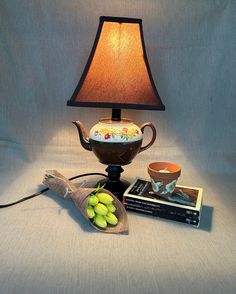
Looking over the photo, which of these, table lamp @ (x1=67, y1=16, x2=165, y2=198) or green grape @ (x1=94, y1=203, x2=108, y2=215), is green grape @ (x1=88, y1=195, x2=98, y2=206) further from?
table lamp @ (x1=67, y1=16, x2=165, y2=198)

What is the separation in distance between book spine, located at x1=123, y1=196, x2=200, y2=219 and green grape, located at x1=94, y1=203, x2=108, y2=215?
0.09 meters

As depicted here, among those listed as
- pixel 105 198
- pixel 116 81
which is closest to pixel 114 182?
pixel 105 198

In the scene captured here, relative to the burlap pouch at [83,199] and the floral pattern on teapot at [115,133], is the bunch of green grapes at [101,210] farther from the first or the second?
the floral pattern on teapot at [115,133]

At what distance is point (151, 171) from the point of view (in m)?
0.82

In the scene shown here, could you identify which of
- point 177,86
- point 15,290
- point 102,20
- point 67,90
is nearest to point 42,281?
point 15,290

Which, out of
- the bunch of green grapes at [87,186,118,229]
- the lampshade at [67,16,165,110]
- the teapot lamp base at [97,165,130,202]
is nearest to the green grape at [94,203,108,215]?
the bunch of green grapes at [87,186,118,229]

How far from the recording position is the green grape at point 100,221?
75 centimetres

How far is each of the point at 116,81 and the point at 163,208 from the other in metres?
0.35

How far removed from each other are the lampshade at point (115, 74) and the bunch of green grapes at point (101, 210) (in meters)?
0.24

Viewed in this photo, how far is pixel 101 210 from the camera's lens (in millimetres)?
756

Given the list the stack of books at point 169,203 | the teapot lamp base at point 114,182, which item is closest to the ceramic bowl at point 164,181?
the stack of books at point 169,203

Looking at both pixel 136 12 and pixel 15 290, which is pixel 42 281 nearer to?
pixel 15 290

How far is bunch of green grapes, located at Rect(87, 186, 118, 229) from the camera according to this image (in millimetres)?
759

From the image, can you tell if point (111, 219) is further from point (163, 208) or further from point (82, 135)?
point (82, 135)
